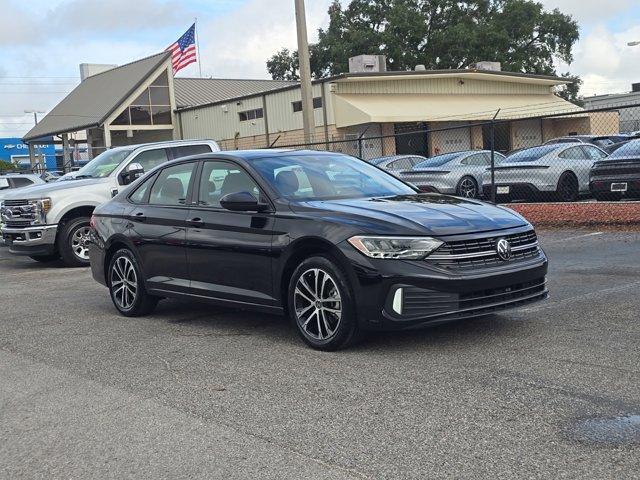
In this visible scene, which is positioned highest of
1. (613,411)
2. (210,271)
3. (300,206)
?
(300,206)

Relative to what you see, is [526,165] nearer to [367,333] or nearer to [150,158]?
[150,158]

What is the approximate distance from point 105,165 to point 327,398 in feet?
31.5

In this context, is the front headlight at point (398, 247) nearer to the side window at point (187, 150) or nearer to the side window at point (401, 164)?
the side window at point (187, 150)

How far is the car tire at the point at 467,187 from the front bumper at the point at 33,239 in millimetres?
10079

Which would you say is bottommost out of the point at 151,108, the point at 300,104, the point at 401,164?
the point at 401,164

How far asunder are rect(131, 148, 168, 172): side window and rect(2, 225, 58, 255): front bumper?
66.5 inches

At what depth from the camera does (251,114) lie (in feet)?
140

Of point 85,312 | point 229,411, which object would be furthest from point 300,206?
point 85,312

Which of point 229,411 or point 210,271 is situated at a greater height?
point 210,271

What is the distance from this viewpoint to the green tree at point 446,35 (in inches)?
2306

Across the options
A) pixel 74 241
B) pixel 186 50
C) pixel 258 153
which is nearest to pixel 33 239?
pixel 74 241

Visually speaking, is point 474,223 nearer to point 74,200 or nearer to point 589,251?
point 589,251

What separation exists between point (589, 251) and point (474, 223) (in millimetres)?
5350

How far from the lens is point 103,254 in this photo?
870 cm
